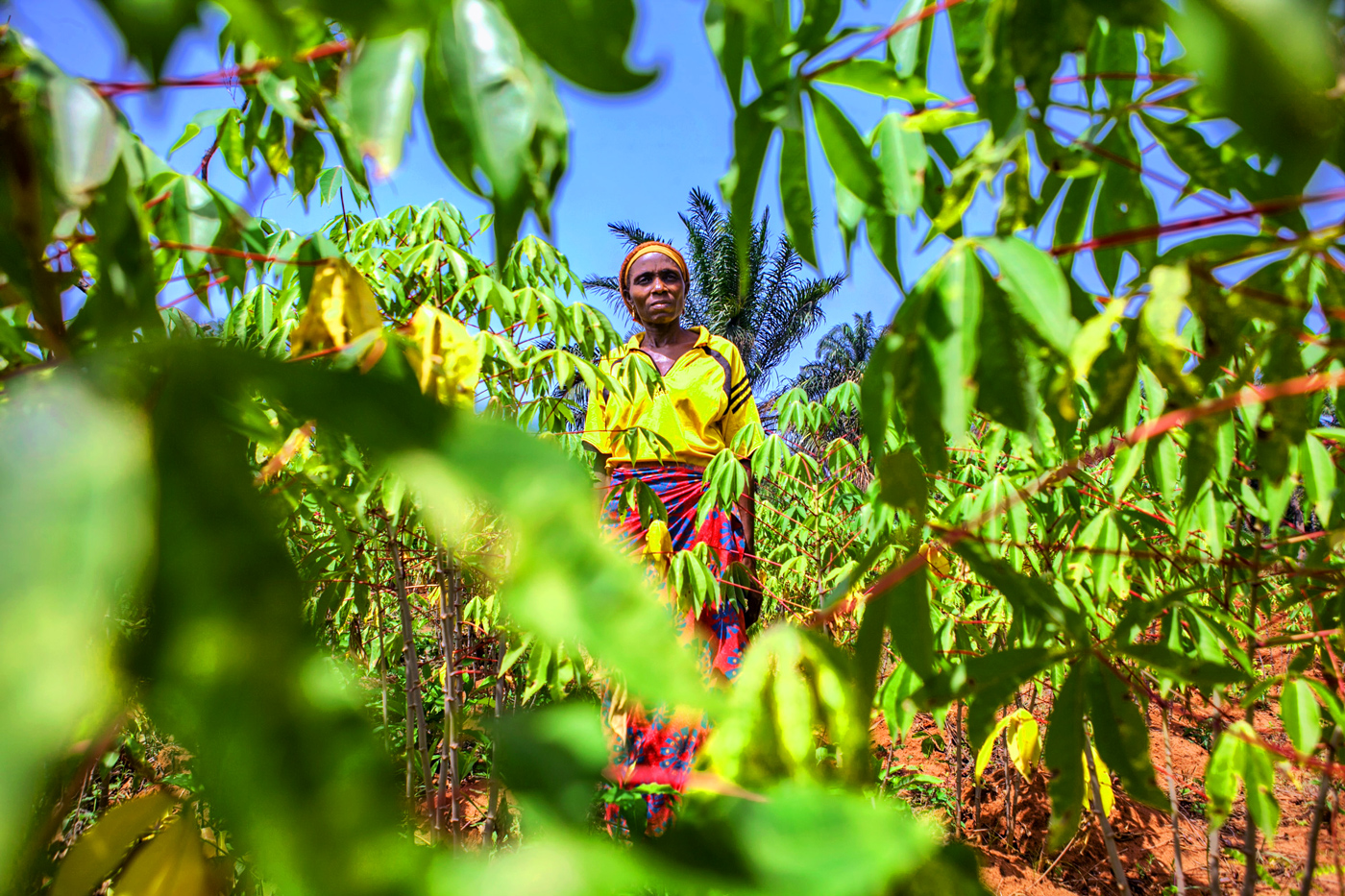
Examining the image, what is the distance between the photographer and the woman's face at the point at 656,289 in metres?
2.12

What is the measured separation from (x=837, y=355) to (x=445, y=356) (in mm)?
13099

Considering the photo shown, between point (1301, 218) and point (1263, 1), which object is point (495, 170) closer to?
point (1263, 1)

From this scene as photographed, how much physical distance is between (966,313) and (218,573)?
35cm

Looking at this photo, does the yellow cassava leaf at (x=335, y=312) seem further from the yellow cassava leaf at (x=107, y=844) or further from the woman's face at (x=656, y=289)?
the woman's face at (x=656, y=289)

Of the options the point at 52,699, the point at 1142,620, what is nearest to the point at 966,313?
the point at 1142,620

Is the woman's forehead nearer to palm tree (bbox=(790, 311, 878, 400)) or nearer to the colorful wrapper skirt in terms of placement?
the colorful wrapper skirt

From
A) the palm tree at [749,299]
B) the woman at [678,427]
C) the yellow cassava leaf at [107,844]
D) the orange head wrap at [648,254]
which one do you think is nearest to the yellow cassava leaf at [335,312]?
the yellow cassava leaf at [107,844]

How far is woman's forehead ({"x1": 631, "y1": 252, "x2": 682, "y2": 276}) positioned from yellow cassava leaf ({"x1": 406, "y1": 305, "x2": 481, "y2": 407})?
1629mm

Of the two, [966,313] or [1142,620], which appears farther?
[1142,620]

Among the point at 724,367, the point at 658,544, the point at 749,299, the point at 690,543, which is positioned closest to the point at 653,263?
the point at 724,367

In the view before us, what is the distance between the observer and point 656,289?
2121 millimetres

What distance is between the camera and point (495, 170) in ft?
0.89

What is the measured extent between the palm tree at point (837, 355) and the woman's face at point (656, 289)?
9905mm

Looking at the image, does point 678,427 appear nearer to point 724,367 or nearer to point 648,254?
point 724,367
